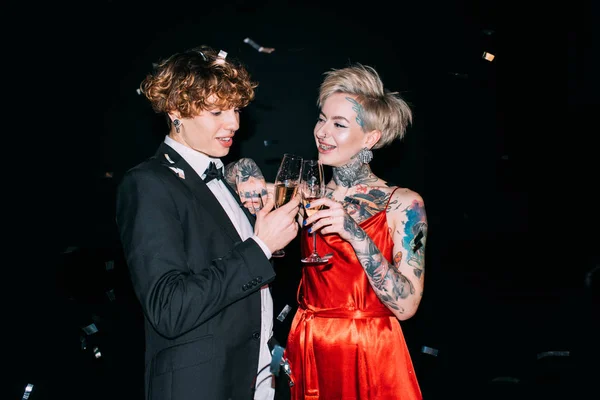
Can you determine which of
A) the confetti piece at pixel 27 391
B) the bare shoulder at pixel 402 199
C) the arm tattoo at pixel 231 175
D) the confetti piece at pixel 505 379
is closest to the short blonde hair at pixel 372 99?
the bare shoulder at pixel 402 199

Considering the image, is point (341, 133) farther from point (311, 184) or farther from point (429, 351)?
point (429, 351)

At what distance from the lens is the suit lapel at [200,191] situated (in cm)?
180

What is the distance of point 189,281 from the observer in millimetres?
1543

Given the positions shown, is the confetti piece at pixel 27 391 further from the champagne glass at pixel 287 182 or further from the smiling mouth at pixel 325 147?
the smiling mouth at pixel 325 147

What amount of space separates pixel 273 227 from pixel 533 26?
3.11m

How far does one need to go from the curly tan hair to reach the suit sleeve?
458 mm

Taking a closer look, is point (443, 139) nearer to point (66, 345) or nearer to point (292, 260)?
point (292, 260)

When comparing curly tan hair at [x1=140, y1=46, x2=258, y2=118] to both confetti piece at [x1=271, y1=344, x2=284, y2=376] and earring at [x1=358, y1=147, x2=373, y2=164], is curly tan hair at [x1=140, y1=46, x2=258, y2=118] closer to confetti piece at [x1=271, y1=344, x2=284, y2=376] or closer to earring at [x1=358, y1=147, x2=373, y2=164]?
earring at [x1=358, y1=147, x2=373, y2=164]

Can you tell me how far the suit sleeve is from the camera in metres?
1.52

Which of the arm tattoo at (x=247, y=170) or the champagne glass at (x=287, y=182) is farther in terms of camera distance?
the arm tattoo at (x=247, y=170)

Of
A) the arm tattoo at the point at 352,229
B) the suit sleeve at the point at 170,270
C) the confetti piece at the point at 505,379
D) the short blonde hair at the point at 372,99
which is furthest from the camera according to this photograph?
the confetti piece at the point at 505,379

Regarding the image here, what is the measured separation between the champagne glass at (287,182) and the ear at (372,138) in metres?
0.70

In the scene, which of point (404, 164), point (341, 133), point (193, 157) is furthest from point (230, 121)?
point (404, 164)

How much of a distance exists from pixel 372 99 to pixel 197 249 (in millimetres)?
1291
